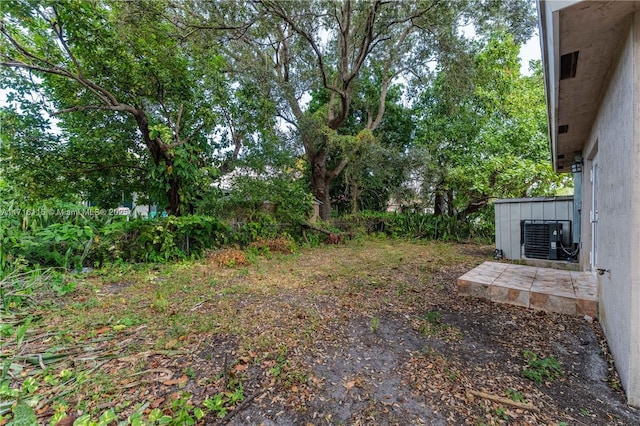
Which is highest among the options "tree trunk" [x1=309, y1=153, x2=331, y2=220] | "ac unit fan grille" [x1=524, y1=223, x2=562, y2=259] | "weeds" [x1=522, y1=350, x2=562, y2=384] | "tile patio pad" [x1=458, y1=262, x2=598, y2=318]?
"tree trunk" [x1=309, y1=153, x2=331, y2=220]

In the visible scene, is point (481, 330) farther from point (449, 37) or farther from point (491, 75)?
point (491, 75)

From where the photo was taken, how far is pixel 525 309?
2.96 metres

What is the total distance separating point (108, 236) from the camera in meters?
4.67

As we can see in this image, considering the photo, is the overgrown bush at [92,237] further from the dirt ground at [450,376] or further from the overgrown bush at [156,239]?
the dirt ground at [450,376]

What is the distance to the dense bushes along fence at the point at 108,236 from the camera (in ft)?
12.3

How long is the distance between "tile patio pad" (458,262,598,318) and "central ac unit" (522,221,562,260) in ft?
4.20

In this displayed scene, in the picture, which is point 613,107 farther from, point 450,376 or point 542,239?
point 542,239

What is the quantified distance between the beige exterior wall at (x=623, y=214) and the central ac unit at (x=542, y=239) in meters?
2.94

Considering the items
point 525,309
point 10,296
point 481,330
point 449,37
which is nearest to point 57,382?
point 10,296

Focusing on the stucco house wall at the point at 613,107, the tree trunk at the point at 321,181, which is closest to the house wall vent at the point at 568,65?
the stucco house wall at the point at 613,107

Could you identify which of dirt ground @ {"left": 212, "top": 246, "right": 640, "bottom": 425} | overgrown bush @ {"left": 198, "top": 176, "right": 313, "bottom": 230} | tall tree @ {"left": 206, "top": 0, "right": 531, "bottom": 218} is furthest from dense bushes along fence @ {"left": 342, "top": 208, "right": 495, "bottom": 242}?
dirt ground @ {"left": 212, "top": 246, "right": 640, "bottom": 425}

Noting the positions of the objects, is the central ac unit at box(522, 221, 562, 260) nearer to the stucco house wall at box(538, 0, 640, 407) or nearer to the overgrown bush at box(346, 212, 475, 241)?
the stucco house wall at box(538, 0, 640, 407)

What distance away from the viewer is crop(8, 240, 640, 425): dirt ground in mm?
1562

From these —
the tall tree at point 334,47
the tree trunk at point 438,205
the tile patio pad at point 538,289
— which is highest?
the tall tree at point 334,47
